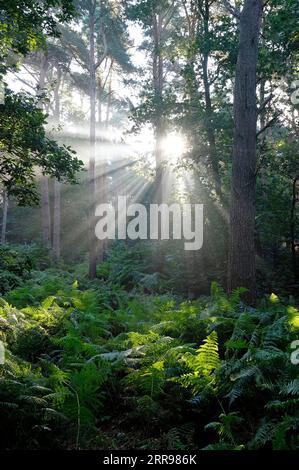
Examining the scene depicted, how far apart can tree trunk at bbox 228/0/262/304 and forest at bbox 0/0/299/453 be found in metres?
→ 0.03

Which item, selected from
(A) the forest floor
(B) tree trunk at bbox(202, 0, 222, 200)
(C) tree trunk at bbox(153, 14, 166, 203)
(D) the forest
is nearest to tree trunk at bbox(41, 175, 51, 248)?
(D) the forest

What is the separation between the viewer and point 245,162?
29.0 ft

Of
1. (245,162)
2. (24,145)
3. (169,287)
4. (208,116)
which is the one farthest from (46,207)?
(24,145)

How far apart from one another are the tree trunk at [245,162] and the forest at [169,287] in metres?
0.03

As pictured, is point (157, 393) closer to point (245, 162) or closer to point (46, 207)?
point (245, 162)

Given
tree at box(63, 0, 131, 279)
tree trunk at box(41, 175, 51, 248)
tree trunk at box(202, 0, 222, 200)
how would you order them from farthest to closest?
tree trunk at box(41, 175, 51, 248) → tree at box(63, 0, 131, 279) → tree trunk at box(202, 0, 222, 200)

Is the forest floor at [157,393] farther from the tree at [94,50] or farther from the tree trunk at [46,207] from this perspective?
the tree trunk at [46,207]

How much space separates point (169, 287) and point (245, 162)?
21.9 ft

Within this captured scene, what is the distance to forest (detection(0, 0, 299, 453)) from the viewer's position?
13.3 ft

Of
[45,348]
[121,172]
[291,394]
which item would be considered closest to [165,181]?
[45,348]

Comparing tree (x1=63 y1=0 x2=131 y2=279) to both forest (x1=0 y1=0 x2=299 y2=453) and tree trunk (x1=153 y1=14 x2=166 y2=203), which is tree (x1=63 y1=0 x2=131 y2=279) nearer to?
forest (x1=0 y1=0 x2=299 y2=453)

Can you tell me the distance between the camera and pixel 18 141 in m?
5.37

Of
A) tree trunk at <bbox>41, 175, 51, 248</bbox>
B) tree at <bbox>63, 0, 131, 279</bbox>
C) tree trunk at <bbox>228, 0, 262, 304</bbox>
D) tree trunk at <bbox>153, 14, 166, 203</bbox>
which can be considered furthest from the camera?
tree trunk at <bbox>41, 175, 51, 248</bbox>
